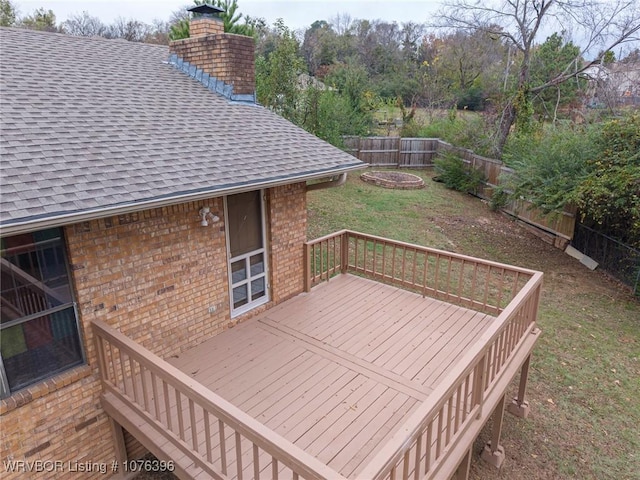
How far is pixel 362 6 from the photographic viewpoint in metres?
45.3

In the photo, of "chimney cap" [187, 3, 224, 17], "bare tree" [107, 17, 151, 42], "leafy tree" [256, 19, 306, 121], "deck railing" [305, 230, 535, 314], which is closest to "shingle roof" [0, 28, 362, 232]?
"chimney cap" [187, 3, 224, 17]

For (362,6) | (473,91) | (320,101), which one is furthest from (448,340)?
(362,6)

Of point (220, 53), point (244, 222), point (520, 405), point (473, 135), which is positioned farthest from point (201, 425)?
point (473, 135)

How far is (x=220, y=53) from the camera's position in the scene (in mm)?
7254

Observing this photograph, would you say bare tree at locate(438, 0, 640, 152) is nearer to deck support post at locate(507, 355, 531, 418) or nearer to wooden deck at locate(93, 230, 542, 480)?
wooden deck at locate(93, 230, 542, 480)

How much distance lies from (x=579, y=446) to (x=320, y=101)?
13037 millimetres

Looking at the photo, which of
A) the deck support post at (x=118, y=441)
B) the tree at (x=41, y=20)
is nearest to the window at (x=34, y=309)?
the deck support post at (x=118, y=441)

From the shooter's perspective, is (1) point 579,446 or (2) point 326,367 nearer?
(2) point 326,367

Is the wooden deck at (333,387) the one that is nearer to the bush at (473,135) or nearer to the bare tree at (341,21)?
the bush at (473,135)

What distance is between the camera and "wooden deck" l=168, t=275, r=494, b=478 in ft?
14.1

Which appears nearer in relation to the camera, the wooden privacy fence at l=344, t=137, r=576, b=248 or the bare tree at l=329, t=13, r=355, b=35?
the wooden privacy fence at l=344, t=137, r=576, b=248

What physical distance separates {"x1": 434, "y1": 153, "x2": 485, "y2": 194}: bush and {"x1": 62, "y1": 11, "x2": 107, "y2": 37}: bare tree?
29.6 meters

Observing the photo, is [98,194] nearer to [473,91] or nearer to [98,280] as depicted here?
[98,280]

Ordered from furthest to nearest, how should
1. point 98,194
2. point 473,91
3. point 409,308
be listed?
point 473,91
point 409,308
point 98,194
